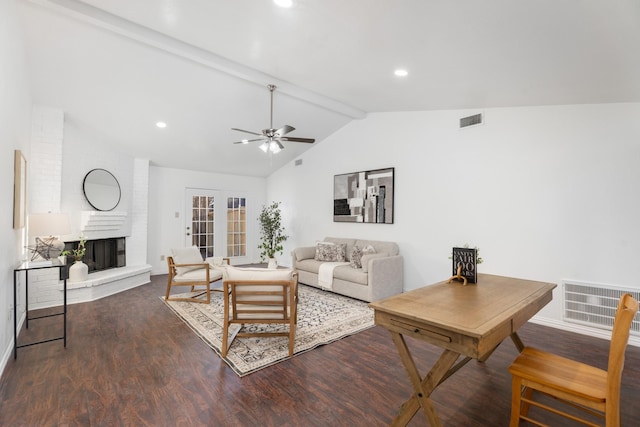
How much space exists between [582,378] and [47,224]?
486cm

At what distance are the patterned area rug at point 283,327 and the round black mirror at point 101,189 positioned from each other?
7.62 feet

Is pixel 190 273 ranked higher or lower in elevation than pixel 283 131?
lower

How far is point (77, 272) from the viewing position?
4.50 metres

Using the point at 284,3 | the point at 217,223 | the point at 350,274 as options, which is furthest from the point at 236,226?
the point at 284,3

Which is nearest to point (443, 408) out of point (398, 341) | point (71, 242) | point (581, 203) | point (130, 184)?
point (398, 341)

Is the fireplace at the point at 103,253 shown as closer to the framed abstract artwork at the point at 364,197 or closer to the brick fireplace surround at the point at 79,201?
the brick fireplace surround at the point at 79,201

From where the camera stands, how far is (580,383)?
1.60 metres

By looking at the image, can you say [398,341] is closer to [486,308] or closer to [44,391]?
[486,308]

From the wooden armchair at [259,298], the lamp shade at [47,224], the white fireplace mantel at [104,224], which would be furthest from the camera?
the white fireplace mantel at [104,224]

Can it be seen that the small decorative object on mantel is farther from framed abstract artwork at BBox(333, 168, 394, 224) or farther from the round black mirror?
the round black mirror

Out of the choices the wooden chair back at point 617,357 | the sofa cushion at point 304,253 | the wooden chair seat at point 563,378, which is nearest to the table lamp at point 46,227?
the sofa cushion at point 304,253

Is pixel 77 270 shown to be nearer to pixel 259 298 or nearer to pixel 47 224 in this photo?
pixel 47 224

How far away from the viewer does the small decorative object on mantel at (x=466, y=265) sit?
2.52 meters

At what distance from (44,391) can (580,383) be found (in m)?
3.51
